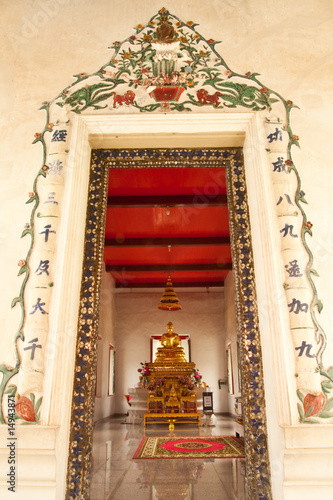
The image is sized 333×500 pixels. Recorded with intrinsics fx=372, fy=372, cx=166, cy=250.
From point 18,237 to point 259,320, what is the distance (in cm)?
190

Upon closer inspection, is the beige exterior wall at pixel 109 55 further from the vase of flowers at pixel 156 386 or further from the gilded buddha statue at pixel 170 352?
the gilded buddha statue at pixel 170 352

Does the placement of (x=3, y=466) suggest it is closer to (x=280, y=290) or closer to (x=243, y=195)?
(x=280, y=290)

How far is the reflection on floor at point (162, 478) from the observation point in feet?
9.57

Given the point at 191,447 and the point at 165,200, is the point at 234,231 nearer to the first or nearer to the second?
the point at 165,200

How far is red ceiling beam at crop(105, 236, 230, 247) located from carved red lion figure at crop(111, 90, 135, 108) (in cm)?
499

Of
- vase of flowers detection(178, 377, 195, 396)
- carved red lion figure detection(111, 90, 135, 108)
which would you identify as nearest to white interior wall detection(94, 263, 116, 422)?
vase of flowers detection(178, 377, 195, 396)

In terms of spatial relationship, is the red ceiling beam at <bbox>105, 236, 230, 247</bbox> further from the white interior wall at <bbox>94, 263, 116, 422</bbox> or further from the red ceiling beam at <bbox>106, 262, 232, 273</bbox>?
the red ceiling beam at <bbox>106, 262, 232, 273</bbox>

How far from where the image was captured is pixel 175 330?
12352mm

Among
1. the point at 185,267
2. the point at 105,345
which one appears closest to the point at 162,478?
the point at 185,267

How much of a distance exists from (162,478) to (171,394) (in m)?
4.75

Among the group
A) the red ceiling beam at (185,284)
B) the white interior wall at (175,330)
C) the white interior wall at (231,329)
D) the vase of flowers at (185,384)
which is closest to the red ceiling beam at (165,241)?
the white interior wall at (231,329)

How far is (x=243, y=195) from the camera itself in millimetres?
3113

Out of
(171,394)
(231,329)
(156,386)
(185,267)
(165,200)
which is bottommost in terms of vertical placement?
(171,394)

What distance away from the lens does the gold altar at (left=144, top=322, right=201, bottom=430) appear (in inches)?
314
